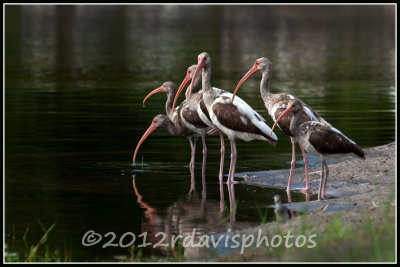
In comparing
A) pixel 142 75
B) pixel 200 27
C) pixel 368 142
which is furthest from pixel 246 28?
pixel 368 142

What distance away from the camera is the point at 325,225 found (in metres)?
10.9

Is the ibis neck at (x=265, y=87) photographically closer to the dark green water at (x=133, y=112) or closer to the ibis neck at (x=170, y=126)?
the dark green water at (x=133, y=112)

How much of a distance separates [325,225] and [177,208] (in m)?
3.01

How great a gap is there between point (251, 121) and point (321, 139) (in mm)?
1940

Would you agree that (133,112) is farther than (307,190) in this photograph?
Yes

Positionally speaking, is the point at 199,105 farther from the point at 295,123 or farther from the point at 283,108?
the point at 295,123

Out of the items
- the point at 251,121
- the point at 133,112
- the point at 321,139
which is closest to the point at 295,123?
the point at 321,139

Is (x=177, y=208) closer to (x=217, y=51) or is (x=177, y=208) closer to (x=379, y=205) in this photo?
(x=379, y=205)

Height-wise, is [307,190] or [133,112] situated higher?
[307,190]

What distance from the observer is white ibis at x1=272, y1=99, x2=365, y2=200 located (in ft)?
44.7

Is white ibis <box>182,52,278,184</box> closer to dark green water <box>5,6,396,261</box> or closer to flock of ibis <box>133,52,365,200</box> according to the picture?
flock of ibis <box>133,52,365,200</box>

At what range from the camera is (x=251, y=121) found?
50.2ft

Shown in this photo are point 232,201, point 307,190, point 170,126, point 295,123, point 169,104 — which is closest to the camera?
point 232,201

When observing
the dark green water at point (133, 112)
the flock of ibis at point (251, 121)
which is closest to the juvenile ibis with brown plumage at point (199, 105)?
the flock of ibis at point (251, 121)
